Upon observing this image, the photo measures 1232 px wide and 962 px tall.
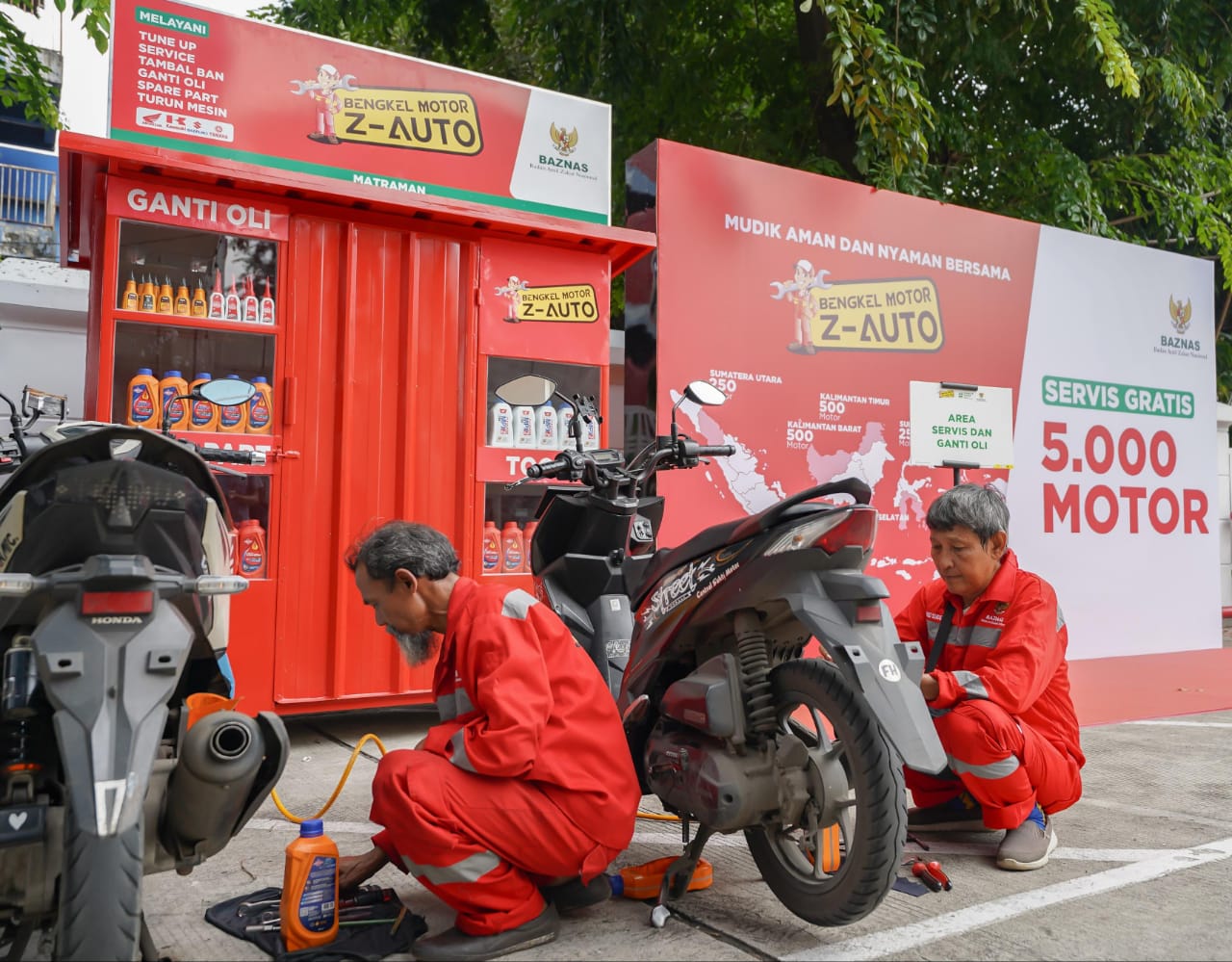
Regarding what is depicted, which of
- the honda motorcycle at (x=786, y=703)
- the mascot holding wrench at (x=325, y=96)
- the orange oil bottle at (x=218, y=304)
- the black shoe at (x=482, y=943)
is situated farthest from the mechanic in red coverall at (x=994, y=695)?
the mascot holding wrench at (x=325, y=96)

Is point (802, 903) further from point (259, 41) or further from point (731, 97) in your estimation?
point (731, 97)

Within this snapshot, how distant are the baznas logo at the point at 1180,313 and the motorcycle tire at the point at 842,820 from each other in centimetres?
720

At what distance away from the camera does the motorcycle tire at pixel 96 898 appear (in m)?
1.79

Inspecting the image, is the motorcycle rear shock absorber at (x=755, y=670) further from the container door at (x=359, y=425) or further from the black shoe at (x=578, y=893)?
Result: the container door at (x=359, y=425)

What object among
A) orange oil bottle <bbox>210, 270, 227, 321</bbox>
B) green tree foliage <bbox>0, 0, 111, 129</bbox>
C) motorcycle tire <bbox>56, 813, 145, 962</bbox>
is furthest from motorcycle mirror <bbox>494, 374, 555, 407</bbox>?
green tree foliage <bbox>0, 0, 111, 129</bbox>

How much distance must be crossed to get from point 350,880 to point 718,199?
467cm

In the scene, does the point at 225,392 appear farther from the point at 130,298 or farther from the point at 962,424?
the point at 962,424

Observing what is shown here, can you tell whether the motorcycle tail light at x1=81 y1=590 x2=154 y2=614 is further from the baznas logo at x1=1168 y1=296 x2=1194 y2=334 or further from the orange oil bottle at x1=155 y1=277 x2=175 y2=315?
the baznas logo at x1=1168 y1=296 x2=1194 y2=334

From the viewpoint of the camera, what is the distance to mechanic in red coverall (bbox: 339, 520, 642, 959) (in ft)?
7.75

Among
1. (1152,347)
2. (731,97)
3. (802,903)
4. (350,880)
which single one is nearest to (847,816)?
(802,903)

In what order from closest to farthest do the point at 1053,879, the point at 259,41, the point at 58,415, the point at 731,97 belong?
1. the point at 1053,879
2. the point at 58,415
3. the point at 259,41
4. the point at 731,97

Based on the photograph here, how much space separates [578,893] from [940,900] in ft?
3.44

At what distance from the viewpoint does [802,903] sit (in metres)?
2.55

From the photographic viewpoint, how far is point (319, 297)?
4984mm
